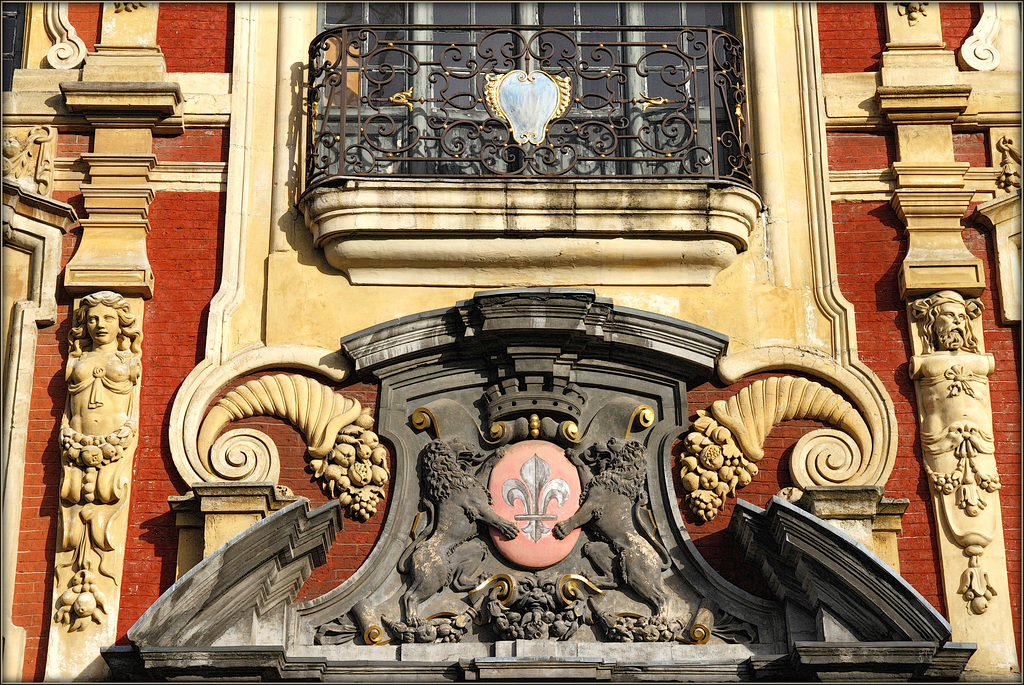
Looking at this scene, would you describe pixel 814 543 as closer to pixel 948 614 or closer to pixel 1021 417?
pixel 948 614

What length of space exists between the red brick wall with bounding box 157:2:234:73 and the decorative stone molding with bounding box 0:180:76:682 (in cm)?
118

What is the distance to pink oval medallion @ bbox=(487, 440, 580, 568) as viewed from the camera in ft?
27.3

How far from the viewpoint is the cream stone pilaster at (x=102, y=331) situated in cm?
→ 816

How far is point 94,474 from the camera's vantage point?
27.4 feet

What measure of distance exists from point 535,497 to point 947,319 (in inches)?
94.7

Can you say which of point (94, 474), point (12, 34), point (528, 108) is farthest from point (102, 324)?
point (528, 108)

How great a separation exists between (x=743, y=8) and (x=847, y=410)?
101 inches

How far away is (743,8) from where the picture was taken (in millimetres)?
9594

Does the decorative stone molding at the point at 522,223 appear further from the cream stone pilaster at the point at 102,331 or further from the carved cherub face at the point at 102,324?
the carved cherub face at the point at 102,324

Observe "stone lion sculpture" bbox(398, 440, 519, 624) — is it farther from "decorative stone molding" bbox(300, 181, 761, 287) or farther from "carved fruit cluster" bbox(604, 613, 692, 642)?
"decorative stone molding" bbox(300, 181, 761, 287)

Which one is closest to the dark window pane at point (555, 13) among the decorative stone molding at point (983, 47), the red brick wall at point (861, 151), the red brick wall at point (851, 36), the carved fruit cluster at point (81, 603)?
the red brick wall at point (851, 36)

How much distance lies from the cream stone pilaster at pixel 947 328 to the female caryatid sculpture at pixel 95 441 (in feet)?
13.8

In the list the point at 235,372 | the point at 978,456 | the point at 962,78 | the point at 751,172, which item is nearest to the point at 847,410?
the point at 978,456

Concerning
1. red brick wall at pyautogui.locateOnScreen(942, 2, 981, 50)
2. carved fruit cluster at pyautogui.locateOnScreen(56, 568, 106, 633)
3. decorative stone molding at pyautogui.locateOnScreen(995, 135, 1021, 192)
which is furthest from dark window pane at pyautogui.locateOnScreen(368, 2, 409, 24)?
carved fruit cluster at pyautogui.locateOnScreen(56, 568, 106, 633)
